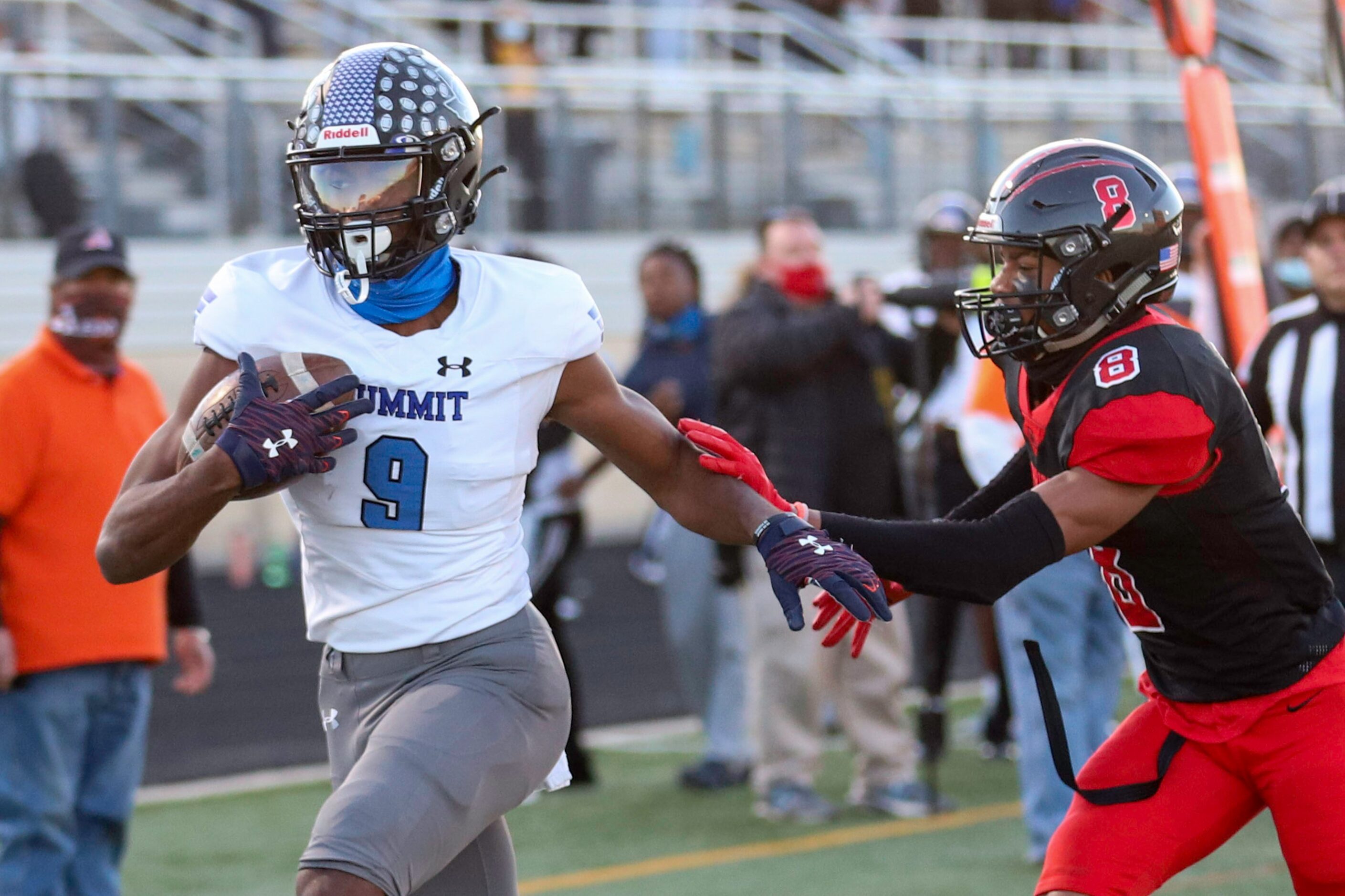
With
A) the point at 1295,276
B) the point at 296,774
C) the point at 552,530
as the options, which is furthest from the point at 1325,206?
the point at 296,774

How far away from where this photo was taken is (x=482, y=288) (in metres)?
3.27

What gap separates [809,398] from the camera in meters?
6.48

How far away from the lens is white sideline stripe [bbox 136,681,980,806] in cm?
697

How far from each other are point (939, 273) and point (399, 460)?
4686mm

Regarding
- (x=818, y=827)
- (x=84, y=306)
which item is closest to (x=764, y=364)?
(x=818, y=827)

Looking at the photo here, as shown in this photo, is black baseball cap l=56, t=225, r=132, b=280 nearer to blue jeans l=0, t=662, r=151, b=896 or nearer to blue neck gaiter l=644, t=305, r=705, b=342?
blue jeans l=0, t=662, r=151, b=896

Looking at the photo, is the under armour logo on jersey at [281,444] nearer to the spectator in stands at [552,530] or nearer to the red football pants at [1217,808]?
the red football pants at [1217,808]

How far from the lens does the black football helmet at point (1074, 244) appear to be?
3.28m

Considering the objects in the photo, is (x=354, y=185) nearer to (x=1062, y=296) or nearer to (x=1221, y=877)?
(x=1062, y=296)

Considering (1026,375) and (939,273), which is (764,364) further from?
(1026,375)

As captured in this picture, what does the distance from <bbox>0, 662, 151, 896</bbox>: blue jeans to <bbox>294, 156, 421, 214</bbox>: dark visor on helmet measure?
7.05 feet

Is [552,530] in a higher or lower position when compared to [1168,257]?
lower

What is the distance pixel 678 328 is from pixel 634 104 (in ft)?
21.5

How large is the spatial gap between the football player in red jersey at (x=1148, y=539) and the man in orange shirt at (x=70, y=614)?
2.13m
